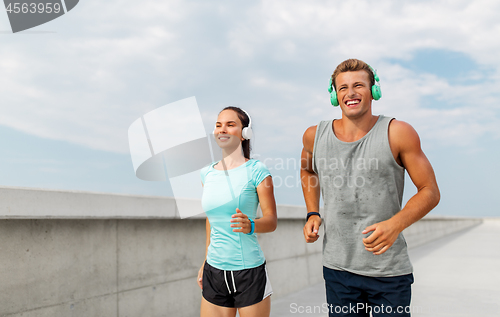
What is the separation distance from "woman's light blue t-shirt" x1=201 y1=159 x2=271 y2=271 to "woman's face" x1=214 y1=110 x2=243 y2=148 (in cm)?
19

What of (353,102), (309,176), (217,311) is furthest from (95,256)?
(353,102)

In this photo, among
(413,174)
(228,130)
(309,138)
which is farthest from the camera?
(228,130)

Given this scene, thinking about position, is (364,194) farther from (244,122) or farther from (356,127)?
(244,122)

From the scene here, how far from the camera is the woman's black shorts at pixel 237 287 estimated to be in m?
2.55

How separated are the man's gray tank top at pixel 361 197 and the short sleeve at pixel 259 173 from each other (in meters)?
0.40

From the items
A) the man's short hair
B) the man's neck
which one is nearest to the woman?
the man's neck

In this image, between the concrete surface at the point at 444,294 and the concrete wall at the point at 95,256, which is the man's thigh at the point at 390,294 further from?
the concrete surface at the point at 444,294

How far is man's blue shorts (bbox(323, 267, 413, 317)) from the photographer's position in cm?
230

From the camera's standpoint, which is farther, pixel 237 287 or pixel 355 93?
pixel 237 287

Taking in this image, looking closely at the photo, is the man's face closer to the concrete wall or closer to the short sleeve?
the short sleeve

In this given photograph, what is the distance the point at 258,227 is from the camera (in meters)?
2.47

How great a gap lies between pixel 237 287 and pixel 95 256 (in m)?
1.77

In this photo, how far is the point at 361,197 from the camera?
2.36 meters

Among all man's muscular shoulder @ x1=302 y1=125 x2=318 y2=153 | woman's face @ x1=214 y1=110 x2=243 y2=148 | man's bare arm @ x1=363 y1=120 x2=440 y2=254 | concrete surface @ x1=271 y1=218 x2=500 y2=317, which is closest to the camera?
man's bare arm @ x1=363 y1=120 x2=440 y2=254
